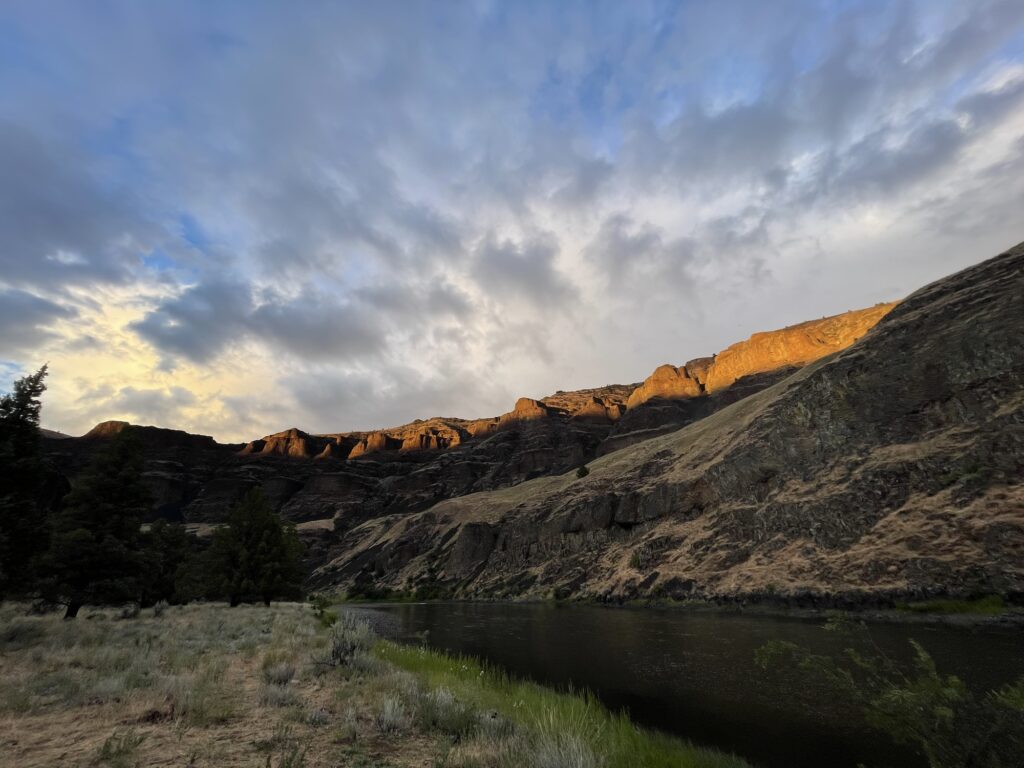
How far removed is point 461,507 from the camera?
126 m

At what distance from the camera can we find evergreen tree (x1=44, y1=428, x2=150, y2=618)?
2319cm

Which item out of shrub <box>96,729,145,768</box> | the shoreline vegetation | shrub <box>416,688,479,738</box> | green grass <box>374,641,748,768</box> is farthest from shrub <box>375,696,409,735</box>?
the shoreline vegetation

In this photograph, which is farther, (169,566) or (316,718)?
(169,566)

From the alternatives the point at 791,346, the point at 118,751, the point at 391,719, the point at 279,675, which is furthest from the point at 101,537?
the point at 791,346

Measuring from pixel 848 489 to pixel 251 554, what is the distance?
184 feet

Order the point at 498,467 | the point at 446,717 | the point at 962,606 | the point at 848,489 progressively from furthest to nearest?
the point at 498,467 < the point at 848,489 < the point at 962,606 < the point at 446,717

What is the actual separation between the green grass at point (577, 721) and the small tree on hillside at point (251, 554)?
3654 cm

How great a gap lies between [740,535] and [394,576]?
3232 inches

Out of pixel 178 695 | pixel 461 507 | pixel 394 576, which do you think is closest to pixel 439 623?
pixel 178 695

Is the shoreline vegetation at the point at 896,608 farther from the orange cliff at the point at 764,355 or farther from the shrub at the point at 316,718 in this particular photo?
the orange cliff at the point at 764,355

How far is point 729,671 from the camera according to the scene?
19406 mm

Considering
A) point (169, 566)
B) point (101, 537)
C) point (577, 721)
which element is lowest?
point (577, 721)

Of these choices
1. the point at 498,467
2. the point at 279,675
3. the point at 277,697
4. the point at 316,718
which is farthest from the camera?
the point at 498,467

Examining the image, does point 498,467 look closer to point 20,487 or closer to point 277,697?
point 20,487
